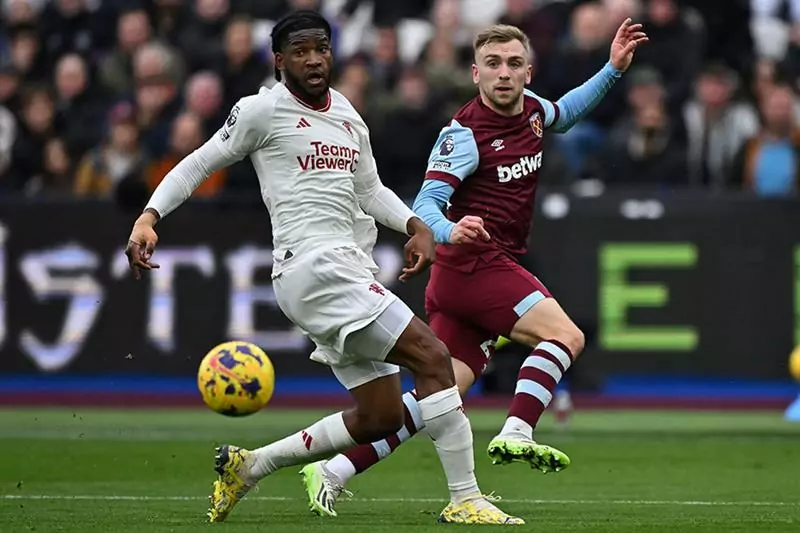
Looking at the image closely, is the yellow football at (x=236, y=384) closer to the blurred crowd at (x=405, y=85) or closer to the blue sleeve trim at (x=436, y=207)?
the blue sleeve trim at (x=436, y=207)

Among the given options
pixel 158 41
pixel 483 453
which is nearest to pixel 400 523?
pixel 483 453

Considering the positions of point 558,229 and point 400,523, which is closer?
point 400,523

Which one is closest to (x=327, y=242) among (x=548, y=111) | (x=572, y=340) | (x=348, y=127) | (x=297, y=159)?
(x=297, y=159)

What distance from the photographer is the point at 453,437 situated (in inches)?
350

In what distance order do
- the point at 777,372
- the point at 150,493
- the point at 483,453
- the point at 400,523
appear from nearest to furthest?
the point at 400,523
the point at 150,493
the point at 483,453
the point at 777,372

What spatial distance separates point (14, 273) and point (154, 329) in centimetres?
155

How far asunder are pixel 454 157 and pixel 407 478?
2977 millimetres

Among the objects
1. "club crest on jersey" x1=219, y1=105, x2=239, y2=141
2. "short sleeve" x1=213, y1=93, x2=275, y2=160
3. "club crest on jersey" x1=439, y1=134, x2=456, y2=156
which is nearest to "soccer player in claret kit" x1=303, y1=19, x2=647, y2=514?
"club crest on jersey" x1=439, y1=134, x2=456, y2=156

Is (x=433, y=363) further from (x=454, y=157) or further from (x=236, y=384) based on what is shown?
(x=236, y=384)

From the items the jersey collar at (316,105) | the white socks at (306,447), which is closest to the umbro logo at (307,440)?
the white socks at (306,447)

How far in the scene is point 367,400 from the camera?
29.8ft

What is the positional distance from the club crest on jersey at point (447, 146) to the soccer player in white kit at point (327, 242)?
100 centimetres

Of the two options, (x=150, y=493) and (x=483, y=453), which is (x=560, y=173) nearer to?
(x=483, y=453)

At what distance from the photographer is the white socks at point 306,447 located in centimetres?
921
